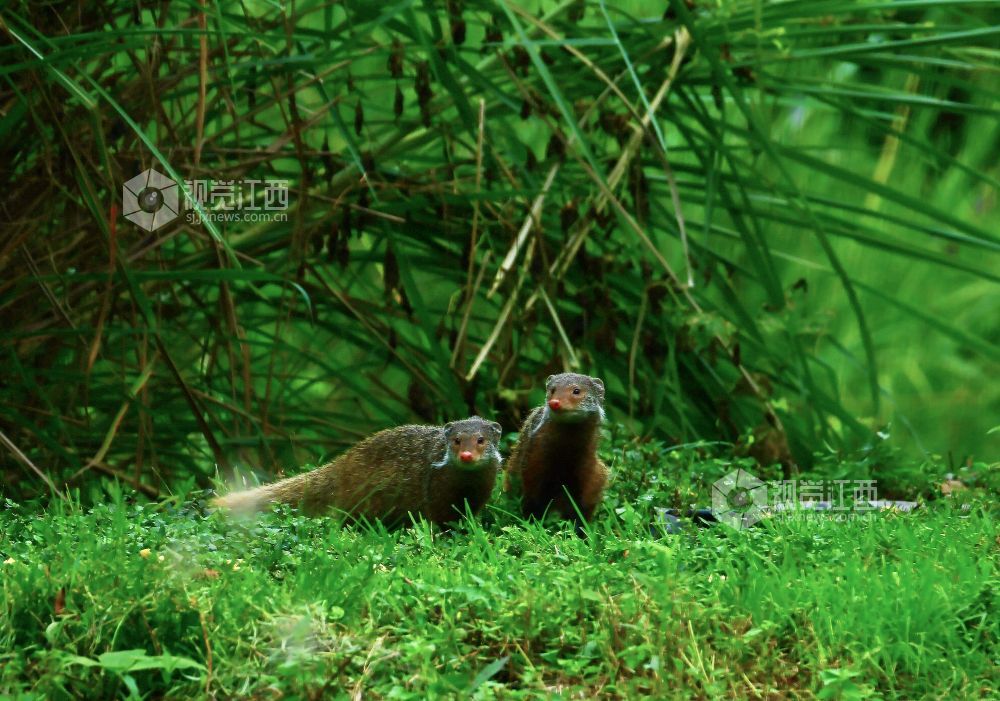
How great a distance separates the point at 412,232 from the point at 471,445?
1582mm

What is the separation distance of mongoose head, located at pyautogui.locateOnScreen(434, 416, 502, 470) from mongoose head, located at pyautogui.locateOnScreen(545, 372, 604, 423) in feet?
0.68

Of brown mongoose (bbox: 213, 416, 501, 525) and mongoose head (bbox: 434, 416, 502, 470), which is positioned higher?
mongoose head (bbox: 434, 416, 502, 470)

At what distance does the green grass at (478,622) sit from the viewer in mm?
2764

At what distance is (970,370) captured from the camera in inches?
288
